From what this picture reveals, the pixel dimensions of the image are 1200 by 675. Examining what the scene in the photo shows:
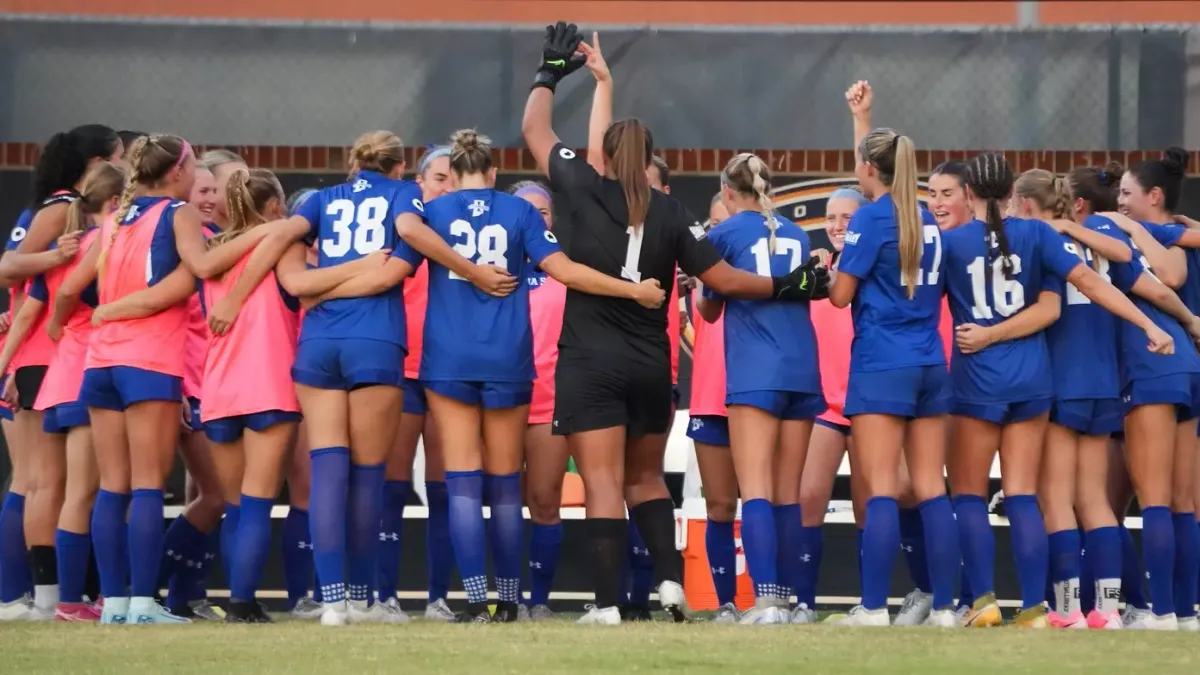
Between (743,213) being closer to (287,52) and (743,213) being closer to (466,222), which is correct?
(466,222)

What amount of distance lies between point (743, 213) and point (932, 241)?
797 mm

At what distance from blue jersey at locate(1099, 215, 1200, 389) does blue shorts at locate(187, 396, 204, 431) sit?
3.77 m

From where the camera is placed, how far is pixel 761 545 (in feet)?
22.7

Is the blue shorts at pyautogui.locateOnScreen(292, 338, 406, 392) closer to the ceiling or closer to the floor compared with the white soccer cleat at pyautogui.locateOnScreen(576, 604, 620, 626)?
closer to the ceiling

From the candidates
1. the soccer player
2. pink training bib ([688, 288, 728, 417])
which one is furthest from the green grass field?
pink training bib ([688, 288, 728, 417])

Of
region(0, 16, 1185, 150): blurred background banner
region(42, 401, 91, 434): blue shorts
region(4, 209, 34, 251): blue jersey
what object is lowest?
region(42, 401, 91, 434): blue shorts

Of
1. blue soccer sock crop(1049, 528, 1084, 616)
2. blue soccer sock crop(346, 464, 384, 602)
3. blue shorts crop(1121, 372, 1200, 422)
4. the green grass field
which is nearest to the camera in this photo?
the green grass field

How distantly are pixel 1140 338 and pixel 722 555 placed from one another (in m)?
1.88

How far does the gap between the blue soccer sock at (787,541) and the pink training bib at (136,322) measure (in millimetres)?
2431

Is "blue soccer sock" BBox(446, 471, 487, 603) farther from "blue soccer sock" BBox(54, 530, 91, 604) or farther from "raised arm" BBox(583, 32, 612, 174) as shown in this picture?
"blue soccer sock" BBox(54, 530, 91, 604)

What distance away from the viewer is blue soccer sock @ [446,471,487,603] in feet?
22.4

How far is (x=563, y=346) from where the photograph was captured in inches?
267

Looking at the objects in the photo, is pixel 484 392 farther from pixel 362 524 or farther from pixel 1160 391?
pixel 1160 391

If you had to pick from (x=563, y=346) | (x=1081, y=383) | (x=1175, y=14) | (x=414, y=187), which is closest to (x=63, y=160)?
(x=414, y=187)
